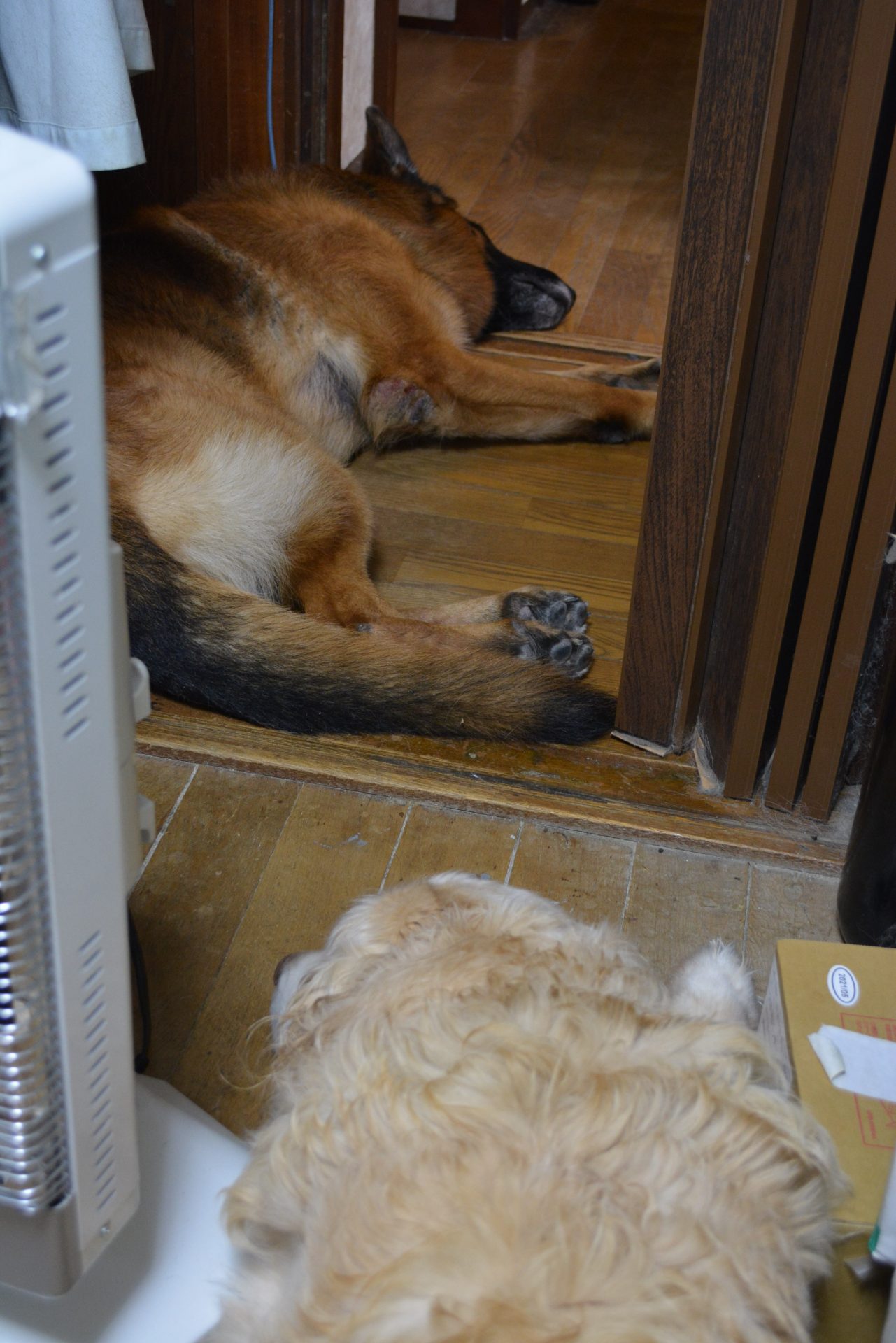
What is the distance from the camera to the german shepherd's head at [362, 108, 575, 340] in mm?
3463

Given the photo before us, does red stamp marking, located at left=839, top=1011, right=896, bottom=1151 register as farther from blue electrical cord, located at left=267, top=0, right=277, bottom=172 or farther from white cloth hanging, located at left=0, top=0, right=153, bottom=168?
blue electrical cord, located at left=267, top=0, right=277, bottom=172

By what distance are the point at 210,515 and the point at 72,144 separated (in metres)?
0.70

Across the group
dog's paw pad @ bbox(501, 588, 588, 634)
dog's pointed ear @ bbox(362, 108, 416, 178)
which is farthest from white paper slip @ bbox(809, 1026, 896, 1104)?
dog's pointed ear @ bbox(362, 108, 416, 178)

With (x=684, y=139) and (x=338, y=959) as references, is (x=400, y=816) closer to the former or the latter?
(x=338, y=959)

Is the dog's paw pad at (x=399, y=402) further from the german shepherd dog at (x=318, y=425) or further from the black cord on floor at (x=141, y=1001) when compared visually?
the black cord on floor at (x=141, y=1001)

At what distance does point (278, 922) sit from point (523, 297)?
2505mm

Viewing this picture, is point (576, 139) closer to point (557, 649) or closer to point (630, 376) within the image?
point (630, 376)

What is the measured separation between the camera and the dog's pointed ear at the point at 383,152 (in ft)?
11.4

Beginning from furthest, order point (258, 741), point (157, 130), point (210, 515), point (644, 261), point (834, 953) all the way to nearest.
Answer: point (644, 261), point (157, 130), point (210, 515), point (258, 741), point (834, 953)

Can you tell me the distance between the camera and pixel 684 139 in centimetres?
526

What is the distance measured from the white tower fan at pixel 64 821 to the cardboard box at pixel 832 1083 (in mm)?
606

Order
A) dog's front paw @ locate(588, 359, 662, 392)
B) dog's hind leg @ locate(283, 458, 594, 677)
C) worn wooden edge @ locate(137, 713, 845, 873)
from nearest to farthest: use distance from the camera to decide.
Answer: worn wooden edge @ locate(137, 713, 845, 873) → dog's hind leg @ locate(283, 458, 594, 677) → dog's front paw @ locate(588, 359, 662, 392)

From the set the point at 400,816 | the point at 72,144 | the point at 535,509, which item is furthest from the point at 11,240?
the point at 535,509

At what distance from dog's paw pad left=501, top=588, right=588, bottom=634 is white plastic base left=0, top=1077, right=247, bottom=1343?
1370mm
